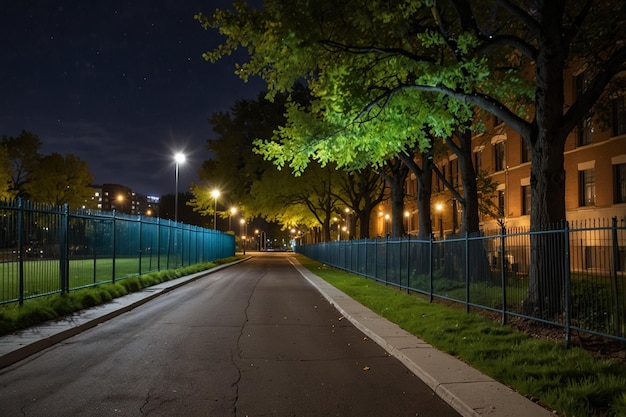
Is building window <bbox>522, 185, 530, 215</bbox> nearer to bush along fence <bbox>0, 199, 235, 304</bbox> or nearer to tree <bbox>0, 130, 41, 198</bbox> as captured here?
bush along fence <bbox>0, 199, 235, 304</bbox>

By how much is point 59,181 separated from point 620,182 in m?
58.2

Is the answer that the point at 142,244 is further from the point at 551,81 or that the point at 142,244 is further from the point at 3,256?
the point at 551,81

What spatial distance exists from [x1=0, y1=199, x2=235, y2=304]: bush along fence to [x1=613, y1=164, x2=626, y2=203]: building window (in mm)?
22937

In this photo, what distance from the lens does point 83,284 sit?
15570mm

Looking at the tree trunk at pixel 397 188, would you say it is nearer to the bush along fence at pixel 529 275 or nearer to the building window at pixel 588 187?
the bush along fence at pixel 529 275

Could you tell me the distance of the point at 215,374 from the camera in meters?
7.41

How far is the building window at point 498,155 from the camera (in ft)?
127

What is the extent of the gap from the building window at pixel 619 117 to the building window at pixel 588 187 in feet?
8.47

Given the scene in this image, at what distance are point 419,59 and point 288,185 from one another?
3248 centimetres

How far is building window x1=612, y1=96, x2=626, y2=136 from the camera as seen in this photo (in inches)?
1048

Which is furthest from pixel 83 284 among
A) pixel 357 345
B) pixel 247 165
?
pixel 247 165

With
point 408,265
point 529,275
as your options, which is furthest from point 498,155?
point 529,275

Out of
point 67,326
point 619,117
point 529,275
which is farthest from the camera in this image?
point 619,117

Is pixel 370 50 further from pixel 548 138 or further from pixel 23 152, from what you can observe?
pixel 23 152
